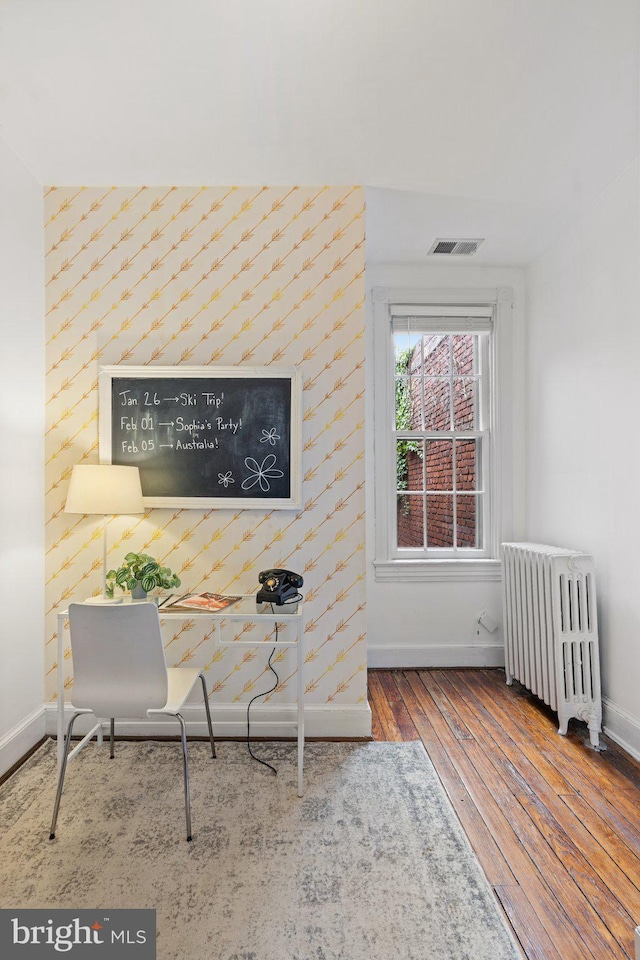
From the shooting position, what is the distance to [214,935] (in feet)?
5.43

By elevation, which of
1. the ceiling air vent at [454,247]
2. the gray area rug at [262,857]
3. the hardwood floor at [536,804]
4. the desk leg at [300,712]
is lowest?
the hardwood floor at [536,804]

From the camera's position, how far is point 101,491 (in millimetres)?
2588

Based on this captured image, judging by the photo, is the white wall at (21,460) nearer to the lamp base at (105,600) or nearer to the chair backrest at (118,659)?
the lamp base at (105,600)

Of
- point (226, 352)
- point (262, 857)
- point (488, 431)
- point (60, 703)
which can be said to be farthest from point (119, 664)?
point (488, 431)

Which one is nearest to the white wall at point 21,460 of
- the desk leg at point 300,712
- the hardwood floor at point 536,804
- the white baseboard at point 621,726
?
the desk leg at point 300,712

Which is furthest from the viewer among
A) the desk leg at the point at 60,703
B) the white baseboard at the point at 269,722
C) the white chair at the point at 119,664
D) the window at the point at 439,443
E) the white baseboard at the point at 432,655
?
the window at the point at 439,443

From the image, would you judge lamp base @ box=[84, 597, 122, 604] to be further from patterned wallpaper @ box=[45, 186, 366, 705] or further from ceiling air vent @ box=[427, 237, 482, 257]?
ceiling air vent @ box=[427, 237, 482, 257]

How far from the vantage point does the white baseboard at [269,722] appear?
2.92 meters

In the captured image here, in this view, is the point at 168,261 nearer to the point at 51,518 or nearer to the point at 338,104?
the point at 338,104

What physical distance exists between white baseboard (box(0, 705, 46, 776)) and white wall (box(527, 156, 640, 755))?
9.57 ft

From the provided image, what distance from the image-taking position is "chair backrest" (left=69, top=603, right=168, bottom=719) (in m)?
2.09

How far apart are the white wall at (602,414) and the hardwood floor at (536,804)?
44 cm

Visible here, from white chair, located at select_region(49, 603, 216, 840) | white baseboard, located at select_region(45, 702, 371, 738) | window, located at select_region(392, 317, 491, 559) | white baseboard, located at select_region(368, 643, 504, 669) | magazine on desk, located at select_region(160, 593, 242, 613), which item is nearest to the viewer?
white chair, located at select_region(49, 603, 216, 840)

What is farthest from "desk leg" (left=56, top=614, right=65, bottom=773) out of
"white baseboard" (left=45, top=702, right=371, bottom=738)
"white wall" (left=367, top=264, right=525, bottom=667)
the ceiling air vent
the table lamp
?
the ceiling air vent
